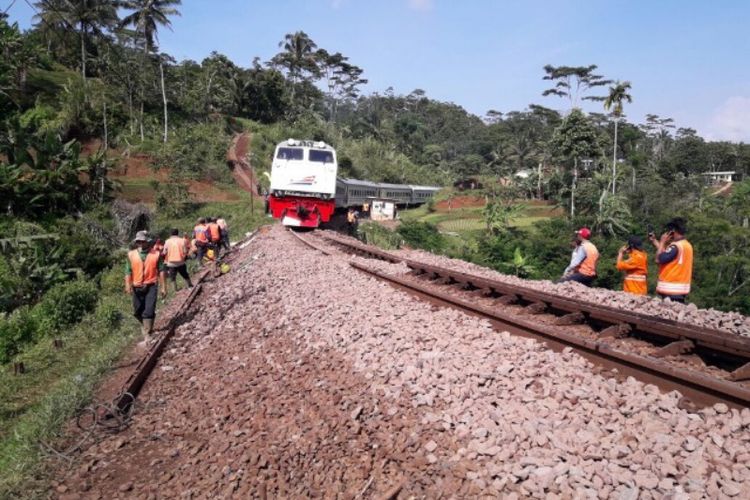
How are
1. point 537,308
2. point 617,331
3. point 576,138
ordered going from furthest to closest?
point 576,138, point 537,308, point 617,331

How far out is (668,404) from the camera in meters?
4.01

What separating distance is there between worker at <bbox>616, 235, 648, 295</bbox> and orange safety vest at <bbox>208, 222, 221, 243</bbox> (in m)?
11.6

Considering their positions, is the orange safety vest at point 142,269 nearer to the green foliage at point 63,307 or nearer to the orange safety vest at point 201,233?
the green foliage at point 63,307

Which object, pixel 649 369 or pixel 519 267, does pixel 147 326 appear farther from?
pixel 519 267

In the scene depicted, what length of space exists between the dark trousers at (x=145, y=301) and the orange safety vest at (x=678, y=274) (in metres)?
7.12

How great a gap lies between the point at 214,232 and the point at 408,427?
13.5 metres

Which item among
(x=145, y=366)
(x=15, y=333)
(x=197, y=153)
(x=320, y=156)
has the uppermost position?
(x=197, y=153)

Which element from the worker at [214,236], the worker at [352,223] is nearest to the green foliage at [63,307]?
the worker at [214,236]

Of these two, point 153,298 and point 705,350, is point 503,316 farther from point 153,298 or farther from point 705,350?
point 153,298

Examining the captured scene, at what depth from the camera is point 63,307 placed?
1212 cm

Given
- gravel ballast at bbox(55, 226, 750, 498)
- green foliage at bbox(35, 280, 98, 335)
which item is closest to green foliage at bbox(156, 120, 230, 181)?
green foliage at bbox(35, 280, 98, 335)

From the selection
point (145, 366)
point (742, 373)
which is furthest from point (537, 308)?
point (145, 366)

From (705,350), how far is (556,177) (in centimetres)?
4849

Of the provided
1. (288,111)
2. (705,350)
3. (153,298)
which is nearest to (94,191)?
(153,298)
